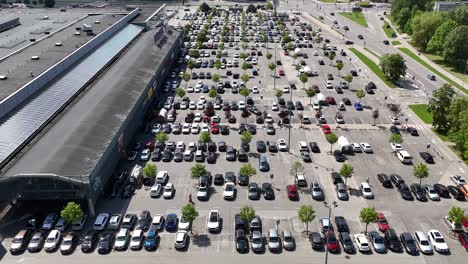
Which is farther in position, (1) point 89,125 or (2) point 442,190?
(1) point 89,125

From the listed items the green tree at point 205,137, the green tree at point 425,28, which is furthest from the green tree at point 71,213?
the green tree at point 425,28

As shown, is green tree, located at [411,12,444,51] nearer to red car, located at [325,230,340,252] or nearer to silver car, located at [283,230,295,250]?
red car, located at [325,230,340,252]

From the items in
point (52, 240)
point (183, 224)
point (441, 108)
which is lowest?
point (183, 224)

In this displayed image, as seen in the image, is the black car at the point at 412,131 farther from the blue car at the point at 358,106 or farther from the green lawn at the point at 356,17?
the green lawn at the point at 356,17

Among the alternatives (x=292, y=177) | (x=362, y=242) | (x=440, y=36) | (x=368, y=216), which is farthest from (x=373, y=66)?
(x=362, y=242)

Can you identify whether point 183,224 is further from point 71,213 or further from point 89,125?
point 89,125

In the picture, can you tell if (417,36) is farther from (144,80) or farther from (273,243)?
(273,243)

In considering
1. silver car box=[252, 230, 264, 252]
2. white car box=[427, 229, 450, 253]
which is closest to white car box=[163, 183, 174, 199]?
silver car box=[252, 230, 264, 252]
